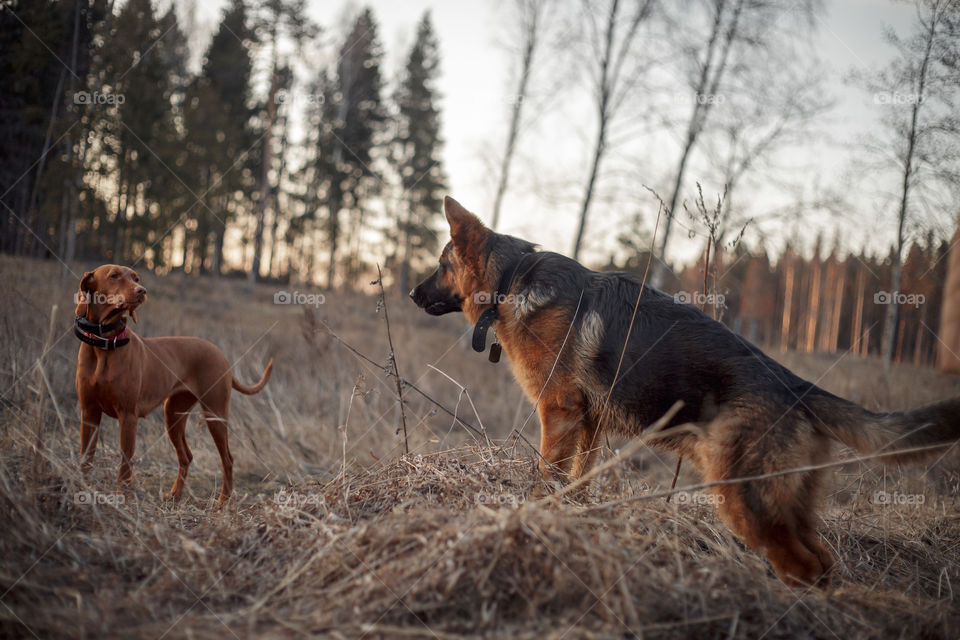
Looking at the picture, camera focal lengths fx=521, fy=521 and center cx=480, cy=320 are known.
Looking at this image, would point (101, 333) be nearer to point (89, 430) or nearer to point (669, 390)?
point (89, 430)

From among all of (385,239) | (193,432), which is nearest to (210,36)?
(385,239)

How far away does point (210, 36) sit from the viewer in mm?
25828

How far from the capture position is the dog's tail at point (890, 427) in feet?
9.18

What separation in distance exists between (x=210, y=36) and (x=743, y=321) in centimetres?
4709

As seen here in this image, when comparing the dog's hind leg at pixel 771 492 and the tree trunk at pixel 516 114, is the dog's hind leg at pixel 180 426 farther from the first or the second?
the tree trunk at pixel 516 114

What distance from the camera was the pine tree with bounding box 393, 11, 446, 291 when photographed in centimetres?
2670

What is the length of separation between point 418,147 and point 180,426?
82.8 feet

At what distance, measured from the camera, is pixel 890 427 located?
9.44 ft

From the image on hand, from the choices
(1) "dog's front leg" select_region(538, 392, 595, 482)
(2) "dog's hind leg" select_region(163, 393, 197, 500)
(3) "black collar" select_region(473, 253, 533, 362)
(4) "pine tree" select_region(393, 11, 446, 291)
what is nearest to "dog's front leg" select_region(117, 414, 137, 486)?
(2) "dog's hind leg" select_region(163, 393, 197, 500)

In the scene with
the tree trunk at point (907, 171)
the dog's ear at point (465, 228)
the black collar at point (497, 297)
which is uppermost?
the tree trunk at point (907, 171)

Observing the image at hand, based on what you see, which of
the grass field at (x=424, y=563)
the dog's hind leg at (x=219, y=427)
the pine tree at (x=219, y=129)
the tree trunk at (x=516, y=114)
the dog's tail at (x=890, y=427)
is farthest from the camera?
the pine tree at (x=219, y=129)

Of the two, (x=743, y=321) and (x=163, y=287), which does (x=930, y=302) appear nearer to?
(x=163, y=287)

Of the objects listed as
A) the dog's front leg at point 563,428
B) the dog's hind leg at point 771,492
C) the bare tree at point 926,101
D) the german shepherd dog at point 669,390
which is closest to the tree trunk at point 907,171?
the bare tree at point 926,101

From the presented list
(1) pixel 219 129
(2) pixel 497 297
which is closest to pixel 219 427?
(2) pixel 497 297
